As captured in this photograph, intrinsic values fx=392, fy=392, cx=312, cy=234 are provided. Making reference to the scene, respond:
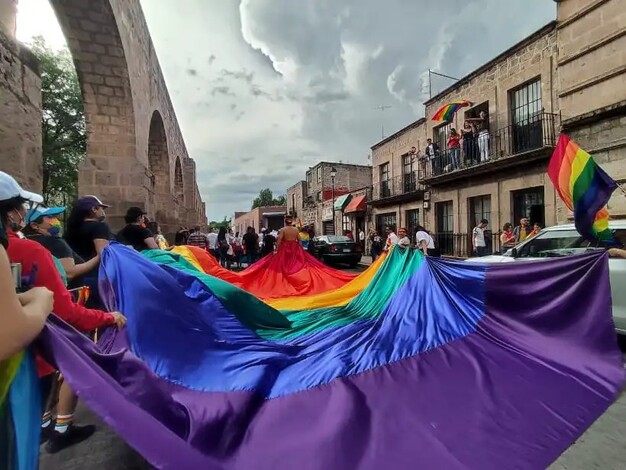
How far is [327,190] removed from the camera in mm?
32750

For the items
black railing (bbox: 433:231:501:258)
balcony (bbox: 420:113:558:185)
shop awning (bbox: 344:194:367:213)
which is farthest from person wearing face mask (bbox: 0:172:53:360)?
shop awning (bbox: 344:194:367:213)

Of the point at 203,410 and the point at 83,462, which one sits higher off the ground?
the point at 203,410

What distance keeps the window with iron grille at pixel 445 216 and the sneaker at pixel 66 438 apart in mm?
16756

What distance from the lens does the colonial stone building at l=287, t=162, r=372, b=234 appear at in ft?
99.5

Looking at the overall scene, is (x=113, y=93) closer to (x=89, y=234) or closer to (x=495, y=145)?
(x=89, y=234)

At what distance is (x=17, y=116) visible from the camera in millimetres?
4621

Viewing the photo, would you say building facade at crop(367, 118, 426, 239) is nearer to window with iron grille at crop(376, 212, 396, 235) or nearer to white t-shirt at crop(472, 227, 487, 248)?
window with iron grille at crop(376, 212, 396, 235)

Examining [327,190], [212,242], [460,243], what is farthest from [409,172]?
[327,190]

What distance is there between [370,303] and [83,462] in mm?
3292

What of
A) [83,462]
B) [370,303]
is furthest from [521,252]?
[83,462]

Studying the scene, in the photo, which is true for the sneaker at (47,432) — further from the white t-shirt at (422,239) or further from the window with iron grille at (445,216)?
the window with iron grille at (445,216)

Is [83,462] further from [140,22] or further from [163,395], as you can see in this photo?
[140,22]

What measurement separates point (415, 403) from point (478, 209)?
15398mm

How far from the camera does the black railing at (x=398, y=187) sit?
20177mm
